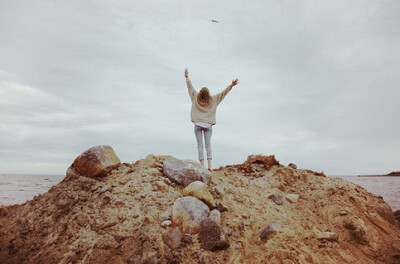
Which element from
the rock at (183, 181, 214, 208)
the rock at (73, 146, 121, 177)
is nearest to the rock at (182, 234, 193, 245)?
the rock at (183, 181, 214, 208)

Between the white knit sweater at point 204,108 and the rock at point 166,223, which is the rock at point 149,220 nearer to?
the rock at point 166,223

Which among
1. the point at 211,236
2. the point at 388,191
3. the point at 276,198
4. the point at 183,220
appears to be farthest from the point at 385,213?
the point at 388,191

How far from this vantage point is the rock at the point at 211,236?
3949 mm

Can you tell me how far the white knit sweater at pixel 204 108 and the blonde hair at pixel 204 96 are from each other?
3.1 inches

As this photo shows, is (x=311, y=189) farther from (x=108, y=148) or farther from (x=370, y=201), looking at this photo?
(x=108, y=148)

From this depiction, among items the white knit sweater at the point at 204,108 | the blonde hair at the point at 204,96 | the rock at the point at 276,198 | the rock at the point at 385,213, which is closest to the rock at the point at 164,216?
the rock at the point at 276,198

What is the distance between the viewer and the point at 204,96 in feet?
22.9

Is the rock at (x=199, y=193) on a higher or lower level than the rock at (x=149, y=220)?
higher

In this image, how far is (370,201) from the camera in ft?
19.5

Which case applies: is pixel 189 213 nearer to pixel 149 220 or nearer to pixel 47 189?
pixel 149 220

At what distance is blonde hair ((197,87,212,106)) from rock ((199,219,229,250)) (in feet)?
11.8

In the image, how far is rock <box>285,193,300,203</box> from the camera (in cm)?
596

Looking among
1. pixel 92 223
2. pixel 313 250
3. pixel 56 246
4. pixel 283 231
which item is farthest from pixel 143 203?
pixel 313 250

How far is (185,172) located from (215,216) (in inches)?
49.8
